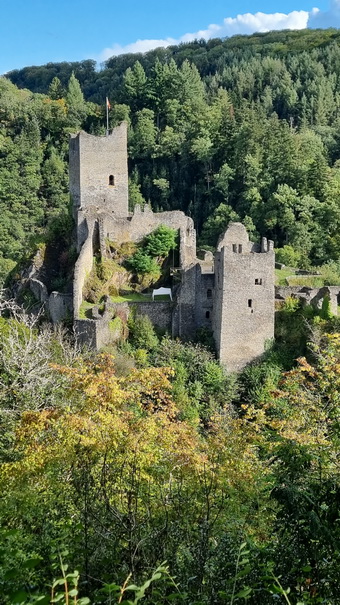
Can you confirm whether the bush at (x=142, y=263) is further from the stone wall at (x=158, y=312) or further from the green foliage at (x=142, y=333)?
the green foliage at (x=142, y=333)

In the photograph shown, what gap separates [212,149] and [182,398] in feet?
107

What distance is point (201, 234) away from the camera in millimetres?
46469

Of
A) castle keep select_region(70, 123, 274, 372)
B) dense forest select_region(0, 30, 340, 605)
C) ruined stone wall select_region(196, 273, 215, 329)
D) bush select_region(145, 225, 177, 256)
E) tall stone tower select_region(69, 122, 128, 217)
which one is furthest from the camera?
tall stone tower select_region(69, 122, 128, 217)

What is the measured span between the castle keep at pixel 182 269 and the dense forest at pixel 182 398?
985 mm

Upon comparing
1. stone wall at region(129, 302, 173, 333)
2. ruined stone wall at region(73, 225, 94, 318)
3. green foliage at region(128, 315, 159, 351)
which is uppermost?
ruined stone wall at region(73, 225, 94, 318)

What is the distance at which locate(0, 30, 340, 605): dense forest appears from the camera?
527 centimetres

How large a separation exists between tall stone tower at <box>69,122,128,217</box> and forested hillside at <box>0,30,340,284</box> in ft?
35.3

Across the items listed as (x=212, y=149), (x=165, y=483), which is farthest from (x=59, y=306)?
(x=212, y=149)

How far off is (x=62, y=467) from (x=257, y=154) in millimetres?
39598

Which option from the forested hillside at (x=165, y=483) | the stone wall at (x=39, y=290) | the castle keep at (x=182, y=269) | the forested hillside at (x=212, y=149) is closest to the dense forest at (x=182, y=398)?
the forested hillside at (x=165, y=483)

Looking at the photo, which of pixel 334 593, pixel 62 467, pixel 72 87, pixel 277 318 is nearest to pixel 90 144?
pixel 277 318

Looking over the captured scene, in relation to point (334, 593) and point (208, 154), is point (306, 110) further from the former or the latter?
point (334, 593)

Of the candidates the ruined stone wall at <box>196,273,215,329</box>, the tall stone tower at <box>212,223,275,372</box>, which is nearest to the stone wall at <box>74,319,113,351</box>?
the ruined stone wall at <box>196,273,215,329</box>

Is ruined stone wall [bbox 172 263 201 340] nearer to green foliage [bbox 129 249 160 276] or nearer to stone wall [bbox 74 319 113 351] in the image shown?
green foliage [bbox 129 249 160 276]
